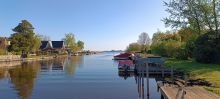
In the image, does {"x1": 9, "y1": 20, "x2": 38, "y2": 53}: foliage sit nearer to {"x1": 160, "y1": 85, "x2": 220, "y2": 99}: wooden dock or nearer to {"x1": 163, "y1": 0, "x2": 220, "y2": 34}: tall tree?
{"x1": 163, "y1": 0, "x2": 220, "y2": 34}: tall tree

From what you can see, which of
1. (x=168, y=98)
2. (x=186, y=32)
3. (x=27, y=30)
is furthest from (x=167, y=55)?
(x=168, y=98)

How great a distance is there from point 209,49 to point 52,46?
145 m

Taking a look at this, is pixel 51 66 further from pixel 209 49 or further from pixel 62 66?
pixel 209 49

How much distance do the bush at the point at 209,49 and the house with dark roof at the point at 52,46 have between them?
5090 inches

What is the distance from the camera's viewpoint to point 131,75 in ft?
162

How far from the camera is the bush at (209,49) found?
51375mm

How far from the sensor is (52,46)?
619 ft

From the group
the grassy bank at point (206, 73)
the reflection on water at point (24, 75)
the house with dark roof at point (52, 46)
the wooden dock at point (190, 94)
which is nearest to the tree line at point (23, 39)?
the reflection on water at point (24, 75)

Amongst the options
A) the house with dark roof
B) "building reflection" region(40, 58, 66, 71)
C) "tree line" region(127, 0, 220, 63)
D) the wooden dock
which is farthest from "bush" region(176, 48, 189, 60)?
the house with dark roof

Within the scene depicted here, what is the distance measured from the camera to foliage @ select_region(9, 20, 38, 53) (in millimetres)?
112188

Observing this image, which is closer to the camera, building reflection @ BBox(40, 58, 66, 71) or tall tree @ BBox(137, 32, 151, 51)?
building reflection @ BBox(40, 58, 66, 71)

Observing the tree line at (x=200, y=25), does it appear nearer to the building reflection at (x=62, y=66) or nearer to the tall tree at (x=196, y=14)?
the tall tree at (x=196, y=14)

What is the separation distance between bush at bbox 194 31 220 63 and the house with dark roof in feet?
424

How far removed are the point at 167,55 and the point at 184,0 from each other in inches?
1070
